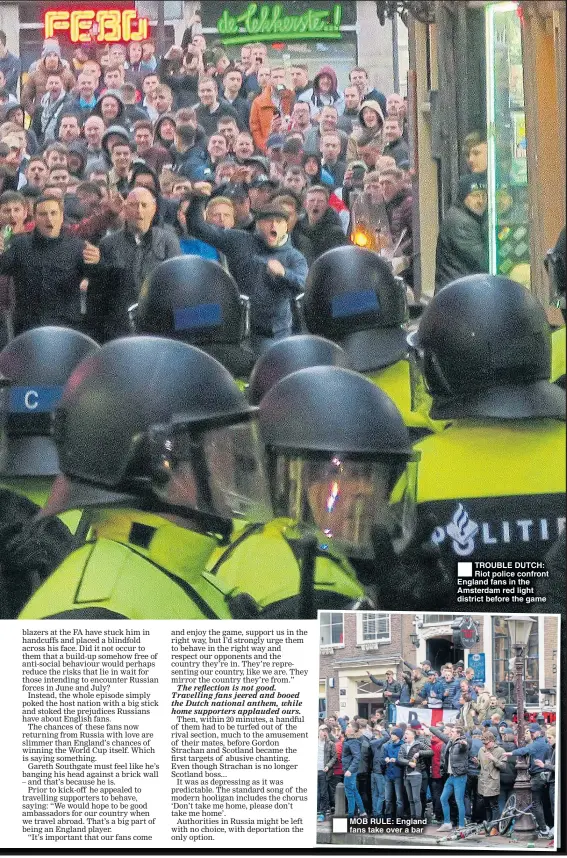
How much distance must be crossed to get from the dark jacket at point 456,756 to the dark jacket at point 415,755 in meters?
0.07

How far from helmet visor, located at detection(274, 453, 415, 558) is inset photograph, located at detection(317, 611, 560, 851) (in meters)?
0.35

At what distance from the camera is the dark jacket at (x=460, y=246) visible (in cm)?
627

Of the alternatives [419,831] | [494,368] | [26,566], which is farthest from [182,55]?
[419,831]

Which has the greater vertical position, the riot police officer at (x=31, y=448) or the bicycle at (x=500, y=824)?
the riot police officer at (x=31, y=448)

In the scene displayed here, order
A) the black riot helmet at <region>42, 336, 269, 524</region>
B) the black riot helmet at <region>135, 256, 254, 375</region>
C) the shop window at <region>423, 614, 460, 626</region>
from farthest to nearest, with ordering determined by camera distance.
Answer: the black riot helmet at <region>135, 256, 254, 375</region> → the shop window at <region>423, 614, 460, 626</region> → the black riot helmet at <region>42, 336, 269, 524</region>

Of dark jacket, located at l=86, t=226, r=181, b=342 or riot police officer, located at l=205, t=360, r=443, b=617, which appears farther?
dark jacket, located at l=86, t=226, r=181, b=342

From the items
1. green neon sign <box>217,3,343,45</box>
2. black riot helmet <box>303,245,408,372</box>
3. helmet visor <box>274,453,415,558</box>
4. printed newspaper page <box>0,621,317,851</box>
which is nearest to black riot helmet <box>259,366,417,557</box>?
helmet visor <box>274,453,415,558</box>

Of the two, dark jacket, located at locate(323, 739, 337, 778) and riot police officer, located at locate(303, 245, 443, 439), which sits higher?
riot police officer, located at locate(303, 245, 443, 439)

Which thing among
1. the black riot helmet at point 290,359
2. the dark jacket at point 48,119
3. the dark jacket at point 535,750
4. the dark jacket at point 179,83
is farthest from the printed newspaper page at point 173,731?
the dark jacket at point 179,83

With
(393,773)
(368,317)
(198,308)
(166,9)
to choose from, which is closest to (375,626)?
(393,773)

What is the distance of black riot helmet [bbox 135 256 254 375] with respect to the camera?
6246 mm

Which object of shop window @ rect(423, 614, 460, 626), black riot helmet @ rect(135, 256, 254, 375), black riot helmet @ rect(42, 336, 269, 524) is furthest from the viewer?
black riot helmet @ rect(135, 256, 254, 375)

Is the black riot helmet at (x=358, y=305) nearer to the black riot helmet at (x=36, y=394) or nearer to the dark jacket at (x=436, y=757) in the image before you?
the black riot helmet at (x=36, y=394)

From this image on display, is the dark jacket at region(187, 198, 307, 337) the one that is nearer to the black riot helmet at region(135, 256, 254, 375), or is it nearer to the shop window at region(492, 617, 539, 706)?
the black riot helmet at region(135, 256, 254, 375)
